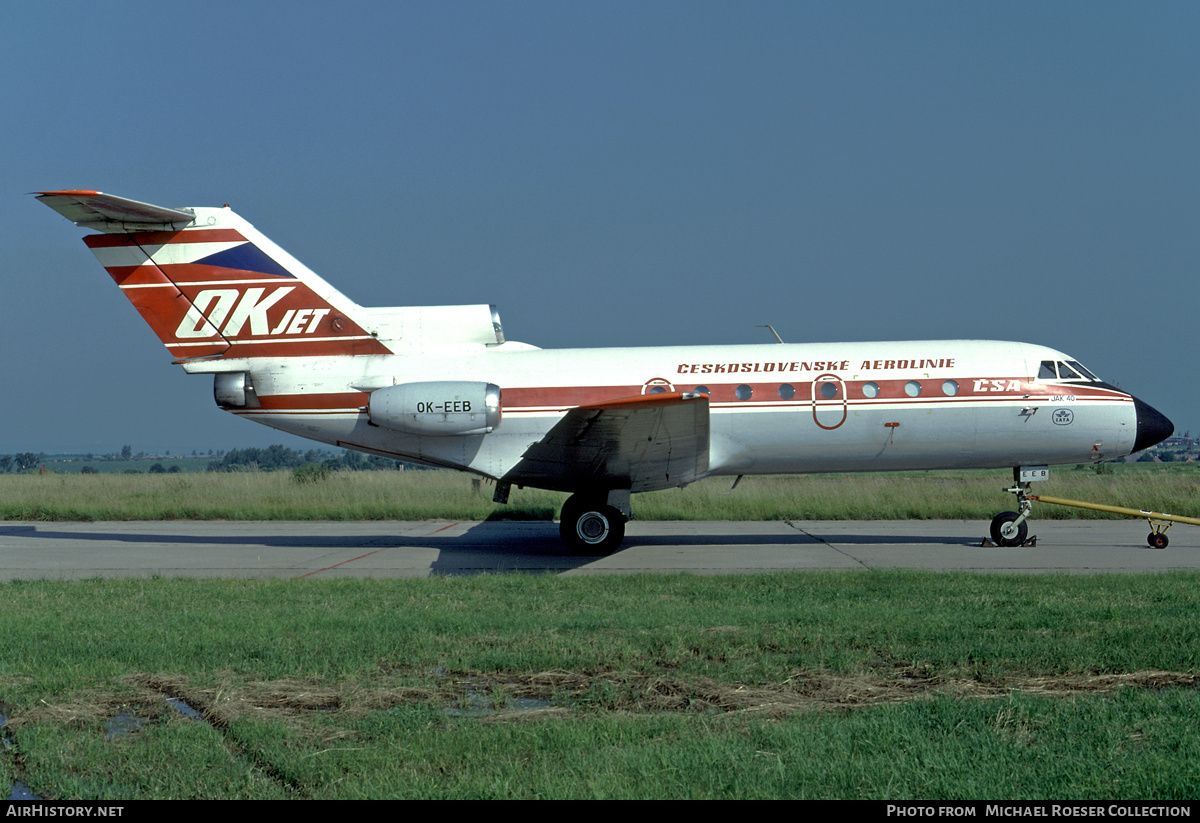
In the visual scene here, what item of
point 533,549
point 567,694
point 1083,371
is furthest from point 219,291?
point 1083,371

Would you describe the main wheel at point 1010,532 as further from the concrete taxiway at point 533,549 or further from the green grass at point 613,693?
the green grass at point 613,693

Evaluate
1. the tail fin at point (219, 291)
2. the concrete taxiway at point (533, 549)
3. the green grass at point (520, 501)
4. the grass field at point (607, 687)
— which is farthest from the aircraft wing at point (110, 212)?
the green grass at point (520, 501)

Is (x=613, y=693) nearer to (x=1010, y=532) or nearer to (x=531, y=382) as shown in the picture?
(x=531, y=382)

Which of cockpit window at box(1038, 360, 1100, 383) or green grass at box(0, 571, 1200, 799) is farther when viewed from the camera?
→ cockpit window at box(1038, 360, 1100, 383)

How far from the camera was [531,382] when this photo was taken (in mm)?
15250

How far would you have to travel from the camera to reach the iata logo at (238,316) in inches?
597

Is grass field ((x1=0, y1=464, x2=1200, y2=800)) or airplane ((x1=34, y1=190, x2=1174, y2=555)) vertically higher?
airplane ((x1=34, y1=190, x2=1174, y2=555))

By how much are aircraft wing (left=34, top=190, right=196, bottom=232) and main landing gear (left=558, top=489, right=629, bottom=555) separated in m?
7.74

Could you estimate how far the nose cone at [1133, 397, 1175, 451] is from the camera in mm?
15727

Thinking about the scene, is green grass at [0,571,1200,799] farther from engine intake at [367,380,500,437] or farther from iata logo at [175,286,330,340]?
iata logo at [175,286,330,340]

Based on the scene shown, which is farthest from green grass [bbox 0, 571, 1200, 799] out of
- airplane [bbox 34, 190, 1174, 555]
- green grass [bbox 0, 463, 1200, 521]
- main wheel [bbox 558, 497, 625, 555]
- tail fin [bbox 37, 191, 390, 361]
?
green grass [bbox 0, 463, 1200, 521]

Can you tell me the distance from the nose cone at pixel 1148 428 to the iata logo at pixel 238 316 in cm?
1348

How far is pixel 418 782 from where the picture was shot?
444cm

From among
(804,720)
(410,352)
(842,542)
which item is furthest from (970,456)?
(804,720)
